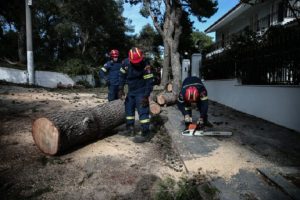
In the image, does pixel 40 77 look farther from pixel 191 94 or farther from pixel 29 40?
pixel 191 94

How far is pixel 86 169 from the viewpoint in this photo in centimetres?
424

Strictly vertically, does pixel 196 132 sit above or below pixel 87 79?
below

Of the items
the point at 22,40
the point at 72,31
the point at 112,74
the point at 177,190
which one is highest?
the point at 72,31

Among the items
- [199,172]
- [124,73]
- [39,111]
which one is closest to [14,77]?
[39,111]

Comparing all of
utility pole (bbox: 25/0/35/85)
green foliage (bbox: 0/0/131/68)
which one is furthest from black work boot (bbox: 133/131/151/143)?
green foliage (bbox: 0/0/131/68)

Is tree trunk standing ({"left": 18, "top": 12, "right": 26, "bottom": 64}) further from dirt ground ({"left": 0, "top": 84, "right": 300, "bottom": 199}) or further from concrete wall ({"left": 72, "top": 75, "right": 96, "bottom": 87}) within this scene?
dirt ground ({"left": 0, "top": 84, "right": 300, "bottom": 199})

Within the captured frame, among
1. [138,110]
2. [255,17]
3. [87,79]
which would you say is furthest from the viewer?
[87,79]

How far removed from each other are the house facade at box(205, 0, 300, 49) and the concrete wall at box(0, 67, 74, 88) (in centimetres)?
1108

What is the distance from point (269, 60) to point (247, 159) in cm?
464

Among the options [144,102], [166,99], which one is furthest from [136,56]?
[166,99]

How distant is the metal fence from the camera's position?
6.97m

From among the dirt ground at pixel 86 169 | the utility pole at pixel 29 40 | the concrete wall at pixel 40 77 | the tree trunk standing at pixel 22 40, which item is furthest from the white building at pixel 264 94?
the tree trunk standing at pixel 22 40

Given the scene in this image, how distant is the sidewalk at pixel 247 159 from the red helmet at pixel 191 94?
2.60ft

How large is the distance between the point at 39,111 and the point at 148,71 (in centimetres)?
373
